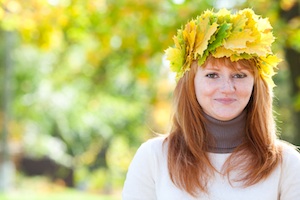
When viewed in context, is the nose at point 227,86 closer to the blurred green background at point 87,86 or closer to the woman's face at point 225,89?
the woman's face at point 225,89

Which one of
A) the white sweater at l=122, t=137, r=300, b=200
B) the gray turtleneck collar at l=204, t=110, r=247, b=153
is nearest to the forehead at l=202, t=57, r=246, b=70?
the gray turtleneck collar at l=204, t=110, r=247, b=153

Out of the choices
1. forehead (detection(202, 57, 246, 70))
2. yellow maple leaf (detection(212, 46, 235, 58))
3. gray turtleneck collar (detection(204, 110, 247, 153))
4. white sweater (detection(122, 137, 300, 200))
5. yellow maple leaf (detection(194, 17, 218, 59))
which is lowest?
white sweater (detection(122, 137, 300, 200))

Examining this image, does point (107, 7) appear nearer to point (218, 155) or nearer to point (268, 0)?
point (268, 0)

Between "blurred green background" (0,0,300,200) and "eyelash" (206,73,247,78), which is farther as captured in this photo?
"blurred green background" (0,0,300,200)

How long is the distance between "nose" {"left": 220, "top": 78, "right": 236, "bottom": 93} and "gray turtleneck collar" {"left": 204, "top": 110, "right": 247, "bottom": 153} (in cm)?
14

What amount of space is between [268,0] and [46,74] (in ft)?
45.9

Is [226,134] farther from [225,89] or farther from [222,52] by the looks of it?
[222,52]

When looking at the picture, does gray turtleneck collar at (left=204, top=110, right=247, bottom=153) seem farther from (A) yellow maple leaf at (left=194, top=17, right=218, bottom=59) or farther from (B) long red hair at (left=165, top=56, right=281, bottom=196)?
(A) yellow maple leaf at (left=194, top=17, right=218, bottom=59)

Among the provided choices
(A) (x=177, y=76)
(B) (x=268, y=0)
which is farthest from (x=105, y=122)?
(A) (x=177, y=76)

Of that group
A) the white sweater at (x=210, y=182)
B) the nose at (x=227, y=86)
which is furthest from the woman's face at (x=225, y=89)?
the white sweater at (x=210, y=182)

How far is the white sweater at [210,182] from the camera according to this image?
280cm

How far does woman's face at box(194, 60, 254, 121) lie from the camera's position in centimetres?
284

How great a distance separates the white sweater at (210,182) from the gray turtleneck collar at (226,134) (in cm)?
3

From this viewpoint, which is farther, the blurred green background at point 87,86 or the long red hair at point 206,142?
the blurred green background at point 87,86
